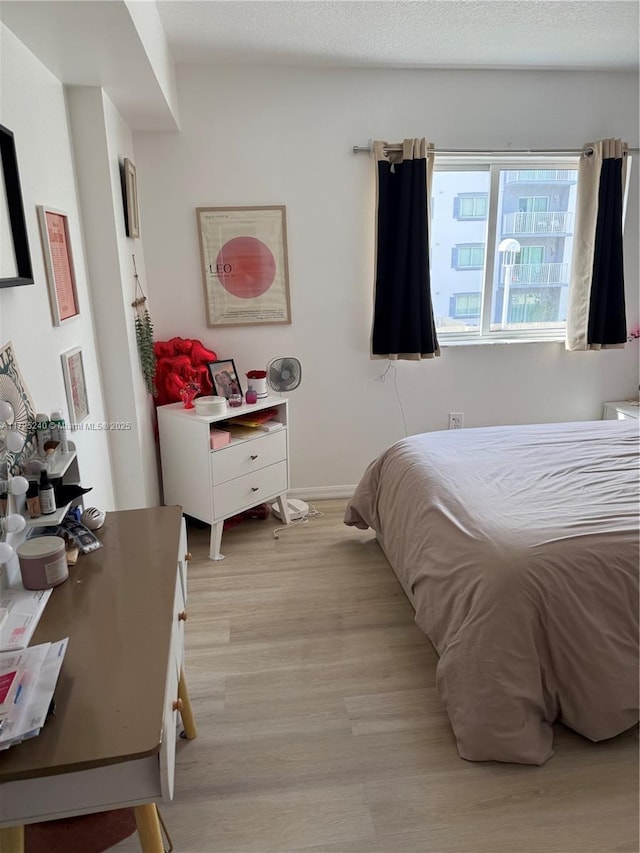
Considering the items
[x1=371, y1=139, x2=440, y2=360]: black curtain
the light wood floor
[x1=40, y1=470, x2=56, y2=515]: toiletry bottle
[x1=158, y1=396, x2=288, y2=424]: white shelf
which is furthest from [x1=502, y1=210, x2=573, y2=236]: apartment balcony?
[x1=40, y1=470, x2=56, y2=515]: toiletry bottle

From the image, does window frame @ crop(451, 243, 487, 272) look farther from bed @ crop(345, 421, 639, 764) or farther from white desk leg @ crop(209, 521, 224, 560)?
white desk leg @ crop(209, 521, 224, 560)

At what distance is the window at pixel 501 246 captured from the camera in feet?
11.3

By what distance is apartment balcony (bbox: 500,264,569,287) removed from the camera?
3590mm

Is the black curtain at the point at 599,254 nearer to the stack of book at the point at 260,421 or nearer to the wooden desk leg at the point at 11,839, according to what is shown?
the stack of book at the point at 260,421

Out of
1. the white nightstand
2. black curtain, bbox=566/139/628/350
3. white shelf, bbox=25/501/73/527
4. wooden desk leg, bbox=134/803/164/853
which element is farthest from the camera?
the white nightstand

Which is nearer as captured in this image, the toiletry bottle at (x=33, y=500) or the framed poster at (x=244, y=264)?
the toiletry bottle at (x=33, y=500)

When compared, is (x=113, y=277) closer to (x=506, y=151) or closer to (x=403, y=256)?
(x=403, y=256)

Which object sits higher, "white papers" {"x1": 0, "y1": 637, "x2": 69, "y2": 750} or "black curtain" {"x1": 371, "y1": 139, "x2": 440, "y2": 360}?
"black curtain" {"x1": 371, "y1": 139, "x2": 440, "y2": 360}

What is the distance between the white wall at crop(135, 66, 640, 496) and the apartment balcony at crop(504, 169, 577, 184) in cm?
15

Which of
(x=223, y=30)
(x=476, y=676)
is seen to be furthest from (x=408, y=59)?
(x=476, y=676)

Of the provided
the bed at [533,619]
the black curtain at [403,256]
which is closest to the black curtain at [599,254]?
the black curtain at [403,256]

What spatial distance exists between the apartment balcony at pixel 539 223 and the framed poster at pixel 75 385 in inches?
105

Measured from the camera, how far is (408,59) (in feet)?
9.94

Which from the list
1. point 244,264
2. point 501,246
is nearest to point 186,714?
point 244,264
